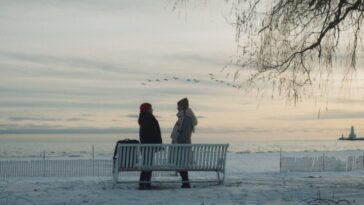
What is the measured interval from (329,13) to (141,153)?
3938 mm

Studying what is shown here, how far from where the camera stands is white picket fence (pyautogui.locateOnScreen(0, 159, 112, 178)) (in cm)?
2308

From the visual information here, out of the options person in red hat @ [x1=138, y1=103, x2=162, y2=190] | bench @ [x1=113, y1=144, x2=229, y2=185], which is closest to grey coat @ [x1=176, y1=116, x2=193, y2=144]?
person in red hat @ [x1=138, y1=103, x2=162, y2=190]

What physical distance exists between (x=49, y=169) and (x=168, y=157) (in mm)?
13458

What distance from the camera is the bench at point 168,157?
10.8m

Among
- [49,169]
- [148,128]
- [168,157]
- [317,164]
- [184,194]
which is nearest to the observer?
[184,194]

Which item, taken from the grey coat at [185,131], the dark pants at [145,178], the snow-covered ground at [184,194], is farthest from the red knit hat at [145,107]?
the snow-covered ground at [184,194]

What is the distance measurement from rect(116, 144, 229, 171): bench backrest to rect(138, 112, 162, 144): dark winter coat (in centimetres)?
44

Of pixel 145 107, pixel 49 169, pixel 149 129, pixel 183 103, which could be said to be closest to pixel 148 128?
pixel 149 129

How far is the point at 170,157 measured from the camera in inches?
436

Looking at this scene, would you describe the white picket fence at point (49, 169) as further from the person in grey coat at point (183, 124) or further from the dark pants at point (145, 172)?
the dark pants at point (145, 172)

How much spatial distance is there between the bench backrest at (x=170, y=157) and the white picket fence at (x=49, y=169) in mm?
11917

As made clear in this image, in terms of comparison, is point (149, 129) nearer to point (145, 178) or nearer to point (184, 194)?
point (145, 178)

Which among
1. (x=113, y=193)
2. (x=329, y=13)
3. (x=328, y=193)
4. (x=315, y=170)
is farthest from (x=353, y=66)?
(x=315, y=170)

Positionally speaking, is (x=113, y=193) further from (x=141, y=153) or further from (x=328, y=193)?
(x=328, y=193)
